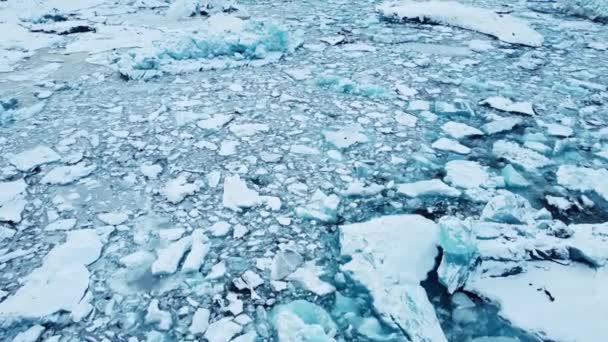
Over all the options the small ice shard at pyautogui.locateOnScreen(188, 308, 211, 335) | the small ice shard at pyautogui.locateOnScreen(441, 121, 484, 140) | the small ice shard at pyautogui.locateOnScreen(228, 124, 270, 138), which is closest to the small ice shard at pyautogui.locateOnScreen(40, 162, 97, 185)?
the small ice shard at pyautogui.locateOnScreen(228, 124, 270, 138)

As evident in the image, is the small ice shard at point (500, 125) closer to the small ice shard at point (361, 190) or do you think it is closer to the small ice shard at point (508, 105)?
the small ice shard at point (508, 105)

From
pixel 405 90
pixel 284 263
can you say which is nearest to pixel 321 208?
pixel 284 263

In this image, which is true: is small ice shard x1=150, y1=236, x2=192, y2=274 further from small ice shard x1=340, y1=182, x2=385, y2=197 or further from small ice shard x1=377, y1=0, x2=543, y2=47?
small ice shard x1=377, y1=0, x2=543, y2=47

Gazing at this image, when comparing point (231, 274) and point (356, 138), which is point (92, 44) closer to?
point (356, 138)

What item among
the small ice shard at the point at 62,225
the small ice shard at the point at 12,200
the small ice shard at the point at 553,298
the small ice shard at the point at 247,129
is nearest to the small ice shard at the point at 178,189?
the small ice shard at the point at 62,225

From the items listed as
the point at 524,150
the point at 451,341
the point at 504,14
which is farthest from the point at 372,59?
the point at 451,341

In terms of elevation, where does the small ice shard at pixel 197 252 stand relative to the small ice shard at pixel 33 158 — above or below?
below

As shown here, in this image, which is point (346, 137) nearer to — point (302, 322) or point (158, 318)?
point (302, 322)
